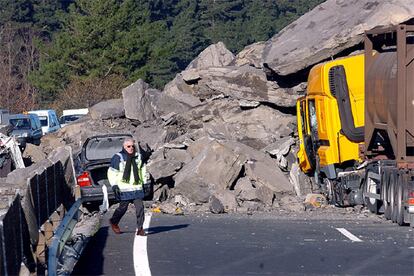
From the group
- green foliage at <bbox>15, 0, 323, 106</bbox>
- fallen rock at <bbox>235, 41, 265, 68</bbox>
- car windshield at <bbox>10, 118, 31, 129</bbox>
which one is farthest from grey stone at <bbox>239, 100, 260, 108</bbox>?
green foliage at <bbox>15, 0, 323, 106</bbox>

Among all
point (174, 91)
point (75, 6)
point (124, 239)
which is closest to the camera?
point (124, 239)

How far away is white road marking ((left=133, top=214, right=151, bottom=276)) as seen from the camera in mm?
12658

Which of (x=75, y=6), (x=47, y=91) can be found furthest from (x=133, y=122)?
(x=75, y=6)

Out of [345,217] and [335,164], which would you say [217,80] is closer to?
[335,164]

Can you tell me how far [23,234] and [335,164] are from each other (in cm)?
1306

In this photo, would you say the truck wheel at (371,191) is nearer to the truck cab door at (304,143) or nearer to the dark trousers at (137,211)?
the truck cab door at (304,143)

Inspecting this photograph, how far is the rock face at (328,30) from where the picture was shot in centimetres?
2814

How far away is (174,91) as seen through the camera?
34.4m

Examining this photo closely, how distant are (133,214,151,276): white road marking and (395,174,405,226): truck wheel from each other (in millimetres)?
5180

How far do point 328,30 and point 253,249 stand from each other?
15.5 m

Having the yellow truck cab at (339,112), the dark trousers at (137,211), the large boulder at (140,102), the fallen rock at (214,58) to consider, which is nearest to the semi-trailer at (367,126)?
the yellow truck cab at (339,112)

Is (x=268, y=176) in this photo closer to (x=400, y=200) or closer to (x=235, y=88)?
(x=235, y=88)

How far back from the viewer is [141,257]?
13812 mm

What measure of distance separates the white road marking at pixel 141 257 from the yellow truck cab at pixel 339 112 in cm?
819
